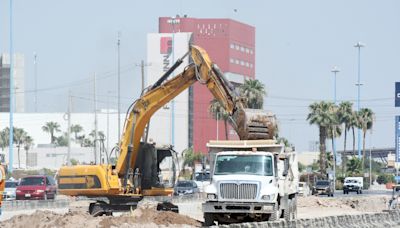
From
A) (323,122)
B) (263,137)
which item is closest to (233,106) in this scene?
(263,137)

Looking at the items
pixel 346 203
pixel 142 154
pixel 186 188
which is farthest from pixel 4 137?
pixel 142 154

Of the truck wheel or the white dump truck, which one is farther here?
the truck wheel

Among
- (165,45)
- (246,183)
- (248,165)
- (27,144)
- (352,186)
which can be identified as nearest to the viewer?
(246,183)

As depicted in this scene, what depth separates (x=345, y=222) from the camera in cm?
3584

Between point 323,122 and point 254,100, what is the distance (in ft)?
46.3

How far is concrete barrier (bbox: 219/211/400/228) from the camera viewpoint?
97.0 ft

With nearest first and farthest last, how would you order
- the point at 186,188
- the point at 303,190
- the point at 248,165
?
1. the point at 248,165
2. the point at 186,188
3. the point at 303,190

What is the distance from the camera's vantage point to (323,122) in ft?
431

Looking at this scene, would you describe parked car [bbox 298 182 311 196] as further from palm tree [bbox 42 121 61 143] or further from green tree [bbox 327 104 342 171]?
palm tree [bbox 42 121 61 143]

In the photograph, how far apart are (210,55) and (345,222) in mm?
151410

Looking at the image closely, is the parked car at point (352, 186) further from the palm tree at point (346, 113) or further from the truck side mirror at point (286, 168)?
the truck side mirror at point (286, 168)

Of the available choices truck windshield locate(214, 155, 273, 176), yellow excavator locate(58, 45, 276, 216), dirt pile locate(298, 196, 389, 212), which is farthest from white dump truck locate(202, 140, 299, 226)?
dirt pile locate(298, 196, 389, 212)

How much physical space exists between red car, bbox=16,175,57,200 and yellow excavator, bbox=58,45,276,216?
24.5 metres

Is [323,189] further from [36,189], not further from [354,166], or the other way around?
[354,166]
